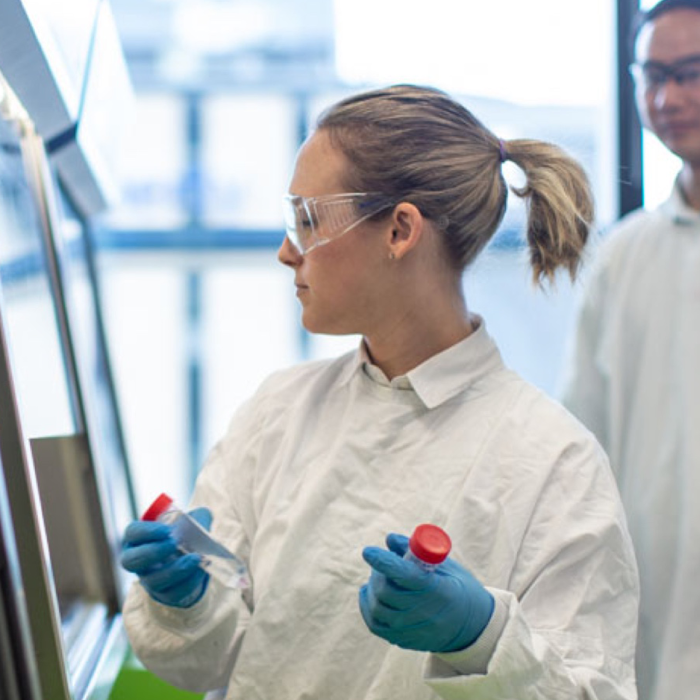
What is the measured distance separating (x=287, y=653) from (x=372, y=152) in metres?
0.67

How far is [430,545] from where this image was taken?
3.53ft

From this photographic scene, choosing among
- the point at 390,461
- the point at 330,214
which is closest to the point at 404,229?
the point at 330,214

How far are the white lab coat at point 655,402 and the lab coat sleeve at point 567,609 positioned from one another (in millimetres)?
904

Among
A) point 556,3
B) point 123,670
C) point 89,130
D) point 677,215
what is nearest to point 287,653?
point 123,670

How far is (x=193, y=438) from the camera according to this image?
469cm

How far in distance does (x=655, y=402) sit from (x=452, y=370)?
97 centimetres

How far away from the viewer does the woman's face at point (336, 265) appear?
1379 mm

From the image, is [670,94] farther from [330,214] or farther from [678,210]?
[330,214]

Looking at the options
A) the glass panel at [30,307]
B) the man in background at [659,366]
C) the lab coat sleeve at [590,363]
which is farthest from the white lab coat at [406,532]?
the lab coat sleeve at [590,363]

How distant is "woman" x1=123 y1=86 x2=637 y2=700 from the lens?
4.11 feet

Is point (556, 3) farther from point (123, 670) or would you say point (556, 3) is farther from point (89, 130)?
point (123, 670)

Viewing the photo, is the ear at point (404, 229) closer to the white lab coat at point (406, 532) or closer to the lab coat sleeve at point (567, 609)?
the white lab coat at point (406, 532)

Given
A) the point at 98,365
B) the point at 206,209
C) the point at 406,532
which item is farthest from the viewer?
the point at 206,209

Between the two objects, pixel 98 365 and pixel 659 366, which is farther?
pixel 98 365
